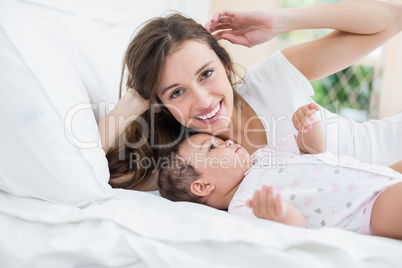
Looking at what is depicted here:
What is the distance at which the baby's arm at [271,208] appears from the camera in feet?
2.63

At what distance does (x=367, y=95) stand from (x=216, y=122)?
309cm

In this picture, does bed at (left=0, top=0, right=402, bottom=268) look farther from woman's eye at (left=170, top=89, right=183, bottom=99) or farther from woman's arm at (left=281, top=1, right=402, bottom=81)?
woman's arm at (left=281, top=1, right=402, bottom=81)

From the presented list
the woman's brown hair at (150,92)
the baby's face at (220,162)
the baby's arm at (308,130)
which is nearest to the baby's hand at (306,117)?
the baby's arm at (308,130)

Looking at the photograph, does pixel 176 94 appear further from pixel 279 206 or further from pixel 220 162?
pixel 279 206

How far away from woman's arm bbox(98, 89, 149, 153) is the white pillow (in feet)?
0.98

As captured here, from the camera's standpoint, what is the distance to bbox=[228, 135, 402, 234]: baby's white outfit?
92 centimetres

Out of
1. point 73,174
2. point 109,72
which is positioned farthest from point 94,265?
point 109,72

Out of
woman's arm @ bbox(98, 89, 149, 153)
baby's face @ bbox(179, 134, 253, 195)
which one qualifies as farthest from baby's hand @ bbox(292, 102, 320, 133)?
woman's arm @ bbox(98, 89, 149, 153)

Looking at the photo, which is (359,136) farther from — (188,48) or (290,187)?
(188,48)

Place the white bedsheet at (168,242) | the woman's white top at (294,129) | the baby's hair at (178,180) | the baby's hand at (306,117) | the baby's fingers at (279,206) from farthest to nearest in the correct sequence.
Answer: the woman's white top at (294,129), the baby's hair at (178,180), the baby's hand at (306,117), the baby's fingers at (279,206), the white bedsheet at (168,242)

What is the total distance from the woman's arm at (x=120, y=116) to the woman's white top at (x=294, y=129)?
45cm

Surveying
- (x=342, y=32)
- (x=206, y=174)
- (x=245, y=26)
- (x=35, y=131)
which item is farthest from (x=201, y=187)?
(x=342, y=32)

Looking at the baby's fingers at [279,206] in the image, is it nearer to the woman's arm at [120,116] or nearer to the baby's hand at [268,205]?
the baby's hand at [268,205]

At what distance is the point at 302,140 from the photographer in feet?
3.90
